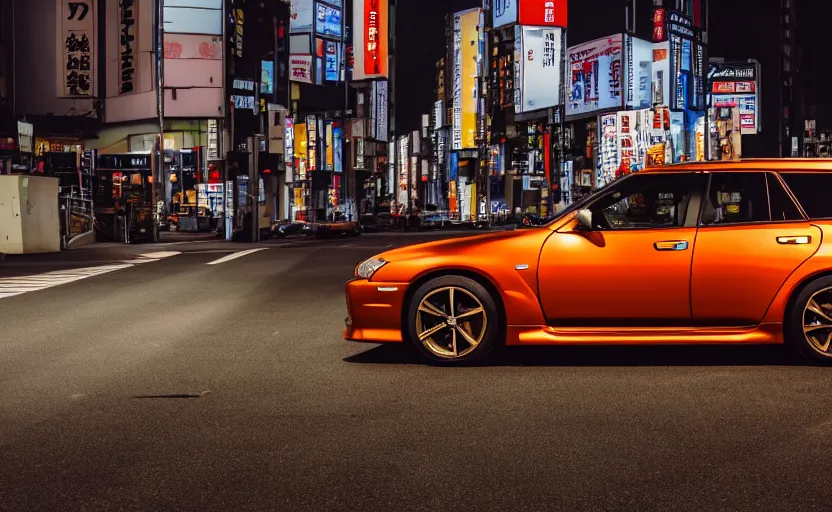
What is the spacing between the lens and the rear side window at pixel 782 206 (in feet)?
25.7

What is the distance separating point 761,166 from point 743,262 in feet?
2.63

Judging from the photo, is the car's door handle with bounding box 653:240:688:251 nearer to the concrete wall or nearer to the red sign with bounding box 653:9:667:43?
the concrete wall

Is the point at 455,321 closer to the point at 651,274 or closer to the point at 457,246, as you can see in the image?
the point at 457,246

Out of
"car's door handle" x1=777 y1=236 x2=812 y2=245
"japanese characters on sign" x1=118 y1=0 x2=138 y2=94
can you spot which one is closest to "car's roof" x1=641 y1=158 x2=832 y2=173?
"car's door handle" x1=777 y1=236 x2=812 y2=245

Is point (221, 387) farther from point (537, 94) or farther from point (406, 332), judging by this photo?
point (537, 94)

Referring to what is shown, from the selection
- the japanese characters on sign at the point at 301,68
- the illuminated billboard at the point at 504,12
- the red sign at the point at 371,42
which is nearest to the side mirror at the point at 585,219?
the red sign at the point at 371,42

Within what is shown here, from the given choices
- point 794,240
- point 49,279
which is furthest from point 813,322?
point 49,279

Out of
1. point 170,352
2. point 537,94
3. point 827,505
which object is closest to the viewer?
point 827,505

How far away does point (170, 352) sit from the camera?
8.90 meters

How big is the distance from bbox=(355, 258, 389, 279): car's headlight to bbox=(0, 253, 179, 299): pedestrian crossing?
802cm

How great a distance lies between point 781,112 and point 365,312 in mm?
131509

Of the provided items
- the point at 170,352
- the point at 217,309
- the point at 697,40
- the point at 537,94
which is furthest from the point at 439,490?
the point at 537,94

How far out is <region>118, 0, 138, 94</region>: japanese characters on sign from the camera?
52.2 meters

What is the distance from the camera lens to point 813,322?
772 centimetres
